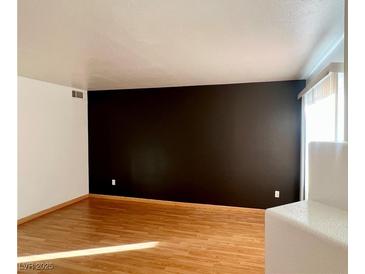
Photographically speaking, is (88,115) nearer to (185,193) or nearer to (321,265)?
(185,193)

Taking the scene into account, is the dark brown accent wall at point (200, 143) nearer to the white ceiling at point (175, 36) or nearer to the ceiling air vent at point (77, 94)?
the ceiling air vent at point (77, 94)

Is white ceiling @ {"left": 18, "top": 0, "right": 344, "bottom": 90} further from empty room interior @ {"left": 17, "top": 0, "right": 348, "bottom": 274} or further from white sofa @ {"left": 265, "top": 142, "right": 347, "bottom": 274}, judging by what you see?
white sofa @ {"left": 265, "top": 142, "right": 347, "bottom": 274}

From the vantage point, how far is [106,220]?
395 cm

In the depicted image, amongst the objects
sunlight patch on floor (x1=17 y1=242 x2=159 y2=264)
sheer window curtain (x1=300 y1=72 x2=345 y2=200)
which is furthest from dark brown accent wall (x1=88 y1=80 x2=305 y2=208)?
sunlight patch on floor (x1=17 y1=242 x2=159 y2=264)

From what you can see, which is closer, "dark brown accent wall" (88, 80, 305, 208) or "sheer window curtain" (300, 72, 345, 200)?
"sheer window curtain" (300, 72, 345, 200)

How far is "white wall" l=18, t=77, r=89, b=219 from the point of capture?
3.94 meters

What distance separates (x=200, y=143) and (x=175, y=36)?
9.15ft

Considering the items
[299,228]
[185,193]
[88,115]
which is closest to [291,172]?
[185,193]

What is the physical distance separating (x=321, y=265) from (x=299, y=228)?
146mm

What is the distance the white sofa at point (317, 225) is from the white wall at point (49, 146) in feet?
13.4

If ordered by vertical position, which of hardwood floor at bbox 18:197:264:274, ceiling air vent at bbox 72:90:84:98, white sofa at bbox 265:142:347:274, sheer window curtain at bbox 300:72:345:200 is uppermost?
ceiling air vent at bbox 72:90:84:98

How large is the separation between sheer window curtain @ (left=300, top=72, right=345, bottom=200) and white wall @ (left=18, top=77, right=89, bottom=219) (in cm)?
426

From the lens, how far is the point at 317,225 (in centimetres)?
83

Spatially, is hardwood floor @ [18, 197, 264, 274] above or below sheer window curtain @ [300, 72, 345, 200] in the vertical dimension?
below
